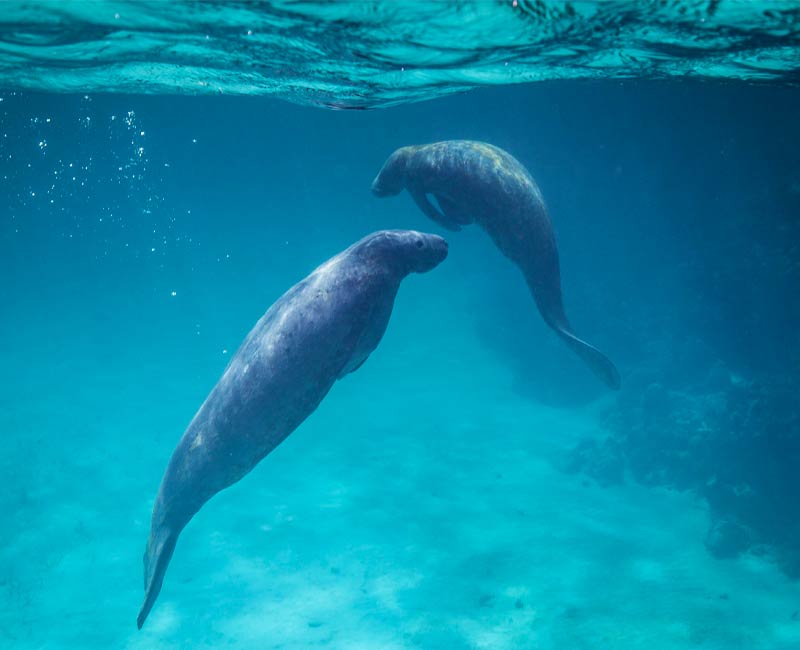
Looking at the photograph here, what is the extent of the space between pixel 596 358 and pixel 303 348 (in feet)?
17.9

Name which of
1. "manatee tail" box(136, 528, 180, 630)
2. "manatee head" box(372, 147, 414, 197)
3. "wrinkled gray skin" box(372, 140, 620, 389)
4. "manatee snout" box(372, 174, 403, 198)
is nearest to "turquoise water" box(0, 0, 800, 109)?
"manatee head" box(372, 147, 414, 197)

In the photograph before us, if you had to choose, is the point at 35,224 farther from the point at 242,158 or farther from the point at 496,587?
the point at 496,587

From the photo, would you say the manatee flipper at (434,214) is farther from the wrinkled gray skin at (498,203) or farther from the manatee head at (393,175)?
the manatee head at (393,175)

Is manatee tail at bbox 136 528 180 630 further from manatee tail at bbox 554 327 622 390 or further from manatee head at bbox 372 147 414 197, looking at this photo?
manatee tail at bbox 554 327 622 390

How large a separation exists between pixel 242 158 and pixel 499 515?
5177 cm

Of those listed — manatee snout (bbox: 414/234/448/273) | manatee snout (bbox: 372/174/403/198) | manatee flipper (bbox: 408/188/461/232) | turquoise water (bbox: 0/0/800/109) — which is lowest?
manatee snout (bbox: 414/234/448/273)

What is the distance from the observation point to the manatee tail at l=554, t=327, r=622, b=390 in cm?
918

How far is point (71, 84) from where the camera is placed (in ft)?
49.2

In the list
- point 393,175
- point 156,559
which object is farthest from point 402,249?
point 156,559

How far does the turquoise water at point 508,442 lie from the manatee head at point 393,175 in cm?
851

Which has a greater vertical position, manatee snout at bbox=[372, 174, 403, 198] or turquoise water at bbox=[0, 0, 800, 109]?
turquoise water at bbox=[0, 0, 800, 109]

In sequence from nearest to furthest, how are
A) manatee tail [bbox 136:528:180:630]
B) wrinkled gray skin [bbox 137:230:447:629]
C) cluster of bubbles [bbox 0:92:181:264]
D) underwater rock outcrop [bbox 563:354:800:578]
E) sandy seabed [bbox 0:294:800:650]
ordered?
wrinkled gray skin [bbox 137:230:447:629] → manatee tail [bbox 136:528:180:630] → sandy seabed [bbox 0:294:800:650] → underwater rock outcrop [bbox 563:354:800:578] → cluster of bubbles [bbox 0:92:181:264]

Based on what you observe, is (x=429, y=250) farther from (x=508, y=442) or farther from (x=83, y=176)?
(x=83, y=176)

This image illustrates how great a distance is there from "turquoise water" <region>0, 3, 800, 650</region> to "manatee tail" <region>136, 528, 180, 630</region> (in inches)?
138
